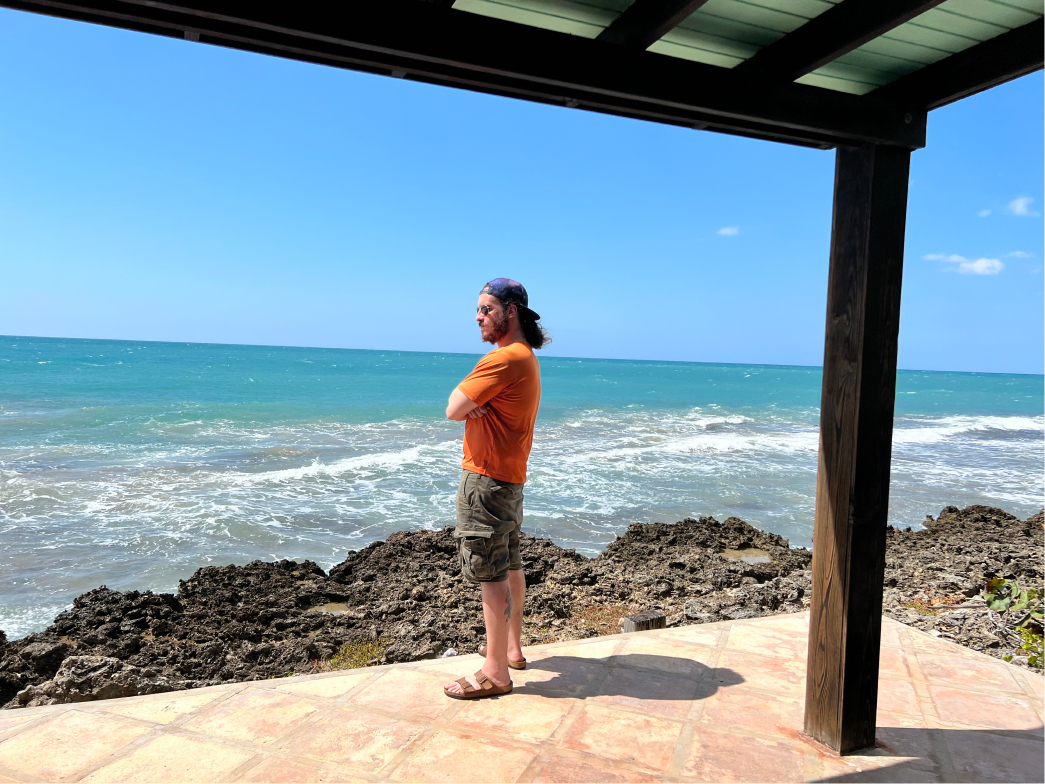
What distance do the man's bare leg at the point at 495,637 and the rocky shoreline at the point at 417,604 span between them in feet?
5.84

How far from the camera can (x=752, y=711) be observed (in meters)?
3.23

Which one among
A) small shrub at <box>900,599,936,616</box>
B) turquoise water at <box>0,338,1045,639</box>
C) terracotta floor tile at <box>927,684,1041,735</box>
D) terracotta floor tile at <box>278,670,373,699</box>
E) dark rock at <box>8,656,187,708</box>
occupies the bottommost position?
turquoise water at <box>0,338,1045,639</box>

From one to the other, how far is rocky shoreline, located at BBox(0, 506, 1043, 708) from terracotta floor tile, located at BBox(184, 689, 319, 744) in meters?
1.22

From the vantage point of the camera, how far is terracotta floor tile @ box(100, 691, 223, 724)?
304 centimetres

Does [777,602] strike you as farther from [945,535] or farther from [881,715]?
[945,535]

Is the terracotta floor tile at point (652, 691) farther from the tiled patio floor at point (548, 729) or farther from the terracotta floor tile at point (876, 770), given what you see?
the terracotta floor tile at point (876, 770)

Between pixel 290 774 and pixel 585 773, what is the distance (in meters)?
1.08

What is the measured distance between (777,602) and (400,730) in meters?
4.00

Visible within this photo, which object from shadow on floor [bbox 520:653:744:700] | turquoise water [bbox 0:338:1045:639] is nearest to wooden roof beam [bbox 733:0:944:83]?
shadow on floor [bbox 520:653:744:700]

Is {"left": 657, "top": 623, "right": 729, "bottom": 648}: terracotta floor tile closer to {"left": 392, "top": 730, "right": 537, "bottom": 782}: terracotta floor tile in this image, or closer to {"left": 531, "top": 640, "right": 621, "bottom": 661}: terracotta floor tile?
{"left": 531, "top": 640, "right": 621, "bottom": 661}: terracotta floor tile

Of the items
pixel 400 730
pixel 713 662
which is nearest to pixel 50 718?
pixel 400 730

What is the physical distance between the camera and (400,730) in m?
2.96

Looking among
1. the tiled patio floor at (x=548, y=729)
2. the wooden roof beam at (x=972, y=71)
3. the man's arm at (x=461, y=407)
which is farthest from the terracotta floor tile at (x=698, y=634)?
the wooden roof beam at (x=972, y=71)

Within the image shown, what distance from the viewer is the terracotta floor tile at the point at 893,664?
145 inches
